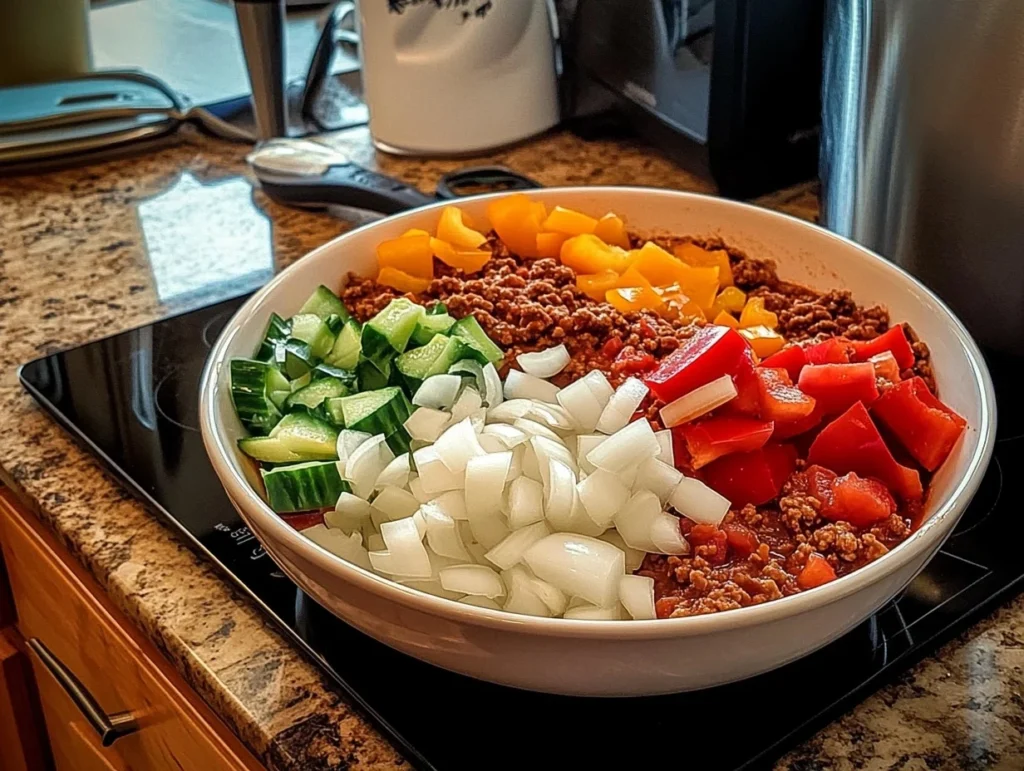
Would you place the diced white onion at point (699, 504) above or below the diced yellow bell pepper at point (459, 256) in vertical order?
below

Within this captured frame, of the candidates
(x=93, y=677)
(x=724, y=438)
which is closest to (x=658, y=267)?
(x=724, y=438)

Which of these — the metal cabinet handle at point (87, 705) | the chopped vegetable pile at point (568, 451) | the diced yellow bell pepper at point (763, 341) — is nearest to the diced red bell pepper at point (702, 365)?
the chopped vegetable pile at point (568, 451)

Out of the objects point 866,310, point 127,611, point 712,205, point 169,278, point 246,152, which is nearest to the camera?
point 127,611

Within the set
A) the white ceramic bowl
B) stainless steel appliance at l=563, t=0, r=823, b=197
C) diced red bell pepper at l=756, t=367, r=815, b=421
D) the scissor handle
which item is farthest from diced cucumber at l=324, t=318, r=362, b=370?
stainless steel appliance at l=563, t=0, r=823, b=197

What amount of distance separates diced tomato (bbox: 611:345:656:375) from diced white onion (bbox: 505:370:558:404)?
0.05 metres

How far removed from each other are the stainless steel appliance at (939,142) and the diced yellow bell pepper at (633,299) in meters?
0.21

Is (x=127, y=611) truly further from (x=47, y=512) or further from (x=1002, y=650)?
(x=1002, y=650)

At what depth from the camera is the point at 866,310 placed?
0.86 meters

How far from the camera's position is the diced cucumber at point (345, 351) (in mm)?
839

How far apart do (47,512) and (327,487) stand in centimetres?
28

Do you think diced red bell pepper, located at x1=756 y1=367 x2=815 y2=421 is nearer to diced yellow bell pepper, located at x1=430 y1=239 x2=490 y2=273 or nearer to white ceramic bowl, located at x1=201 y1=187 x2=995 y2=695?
white ceramic bowl, located at x1=201 y1=187 x2=995 y2=695

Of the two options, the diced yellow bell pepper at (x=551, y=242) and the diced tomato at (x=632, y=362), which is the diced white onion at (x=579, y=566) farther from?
the diced yellow bell pepper at (x=551, y=242)

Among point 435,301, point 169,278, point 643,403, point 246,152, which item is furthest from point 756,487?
point 246,152

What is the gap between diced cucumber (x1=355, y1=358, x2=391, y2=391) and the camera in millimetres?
807
